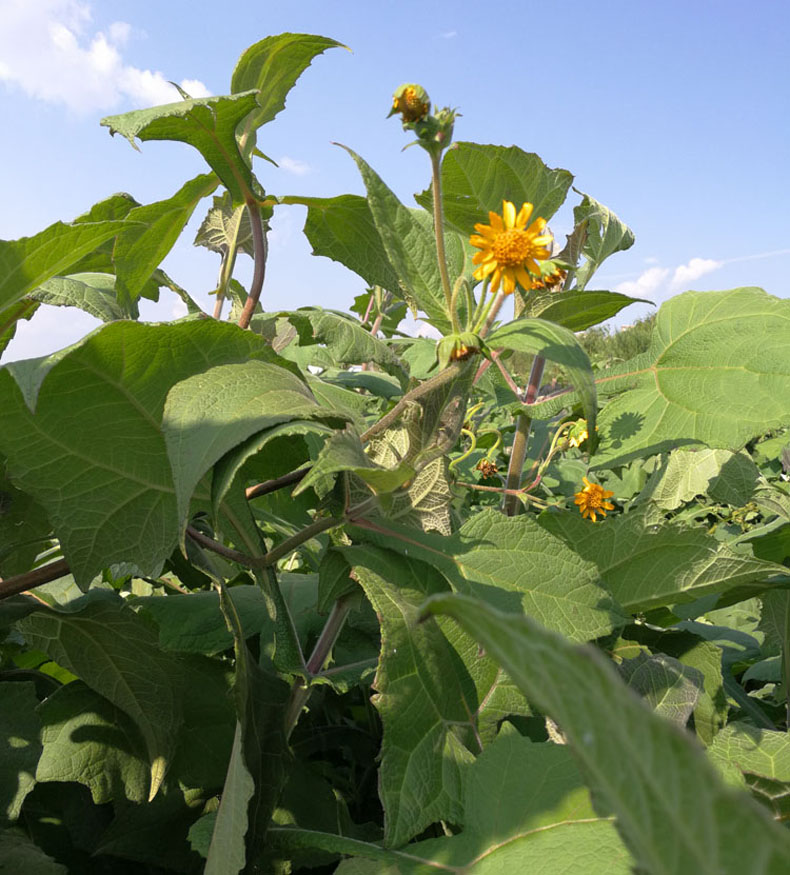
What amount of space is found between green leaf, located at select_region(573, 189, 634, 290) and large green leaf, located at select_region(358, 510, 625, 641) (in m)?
0.51

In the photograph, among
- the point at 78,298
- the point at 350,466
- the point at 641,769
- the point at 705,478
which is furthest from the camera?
the point at 705,478

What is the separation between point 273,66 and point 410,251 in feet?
1.19

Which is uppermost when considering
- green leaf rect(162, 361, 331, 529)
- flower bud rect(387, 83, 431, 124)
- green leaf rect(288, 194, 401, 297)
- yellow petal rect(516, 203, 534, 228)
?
flower bud rect(387, 83, 431, 124)

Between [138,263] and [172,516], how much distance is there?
1.13 feet

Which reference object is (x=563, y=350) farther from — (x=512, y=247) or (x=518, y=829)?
(x=518, y=829)

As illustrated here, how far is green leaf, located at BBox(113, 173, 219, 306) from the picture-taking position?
90 centimetres

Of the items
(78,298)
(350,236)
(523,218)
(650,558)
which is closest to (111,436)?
(78,298)

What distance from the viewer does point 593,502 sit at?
5.39 ft

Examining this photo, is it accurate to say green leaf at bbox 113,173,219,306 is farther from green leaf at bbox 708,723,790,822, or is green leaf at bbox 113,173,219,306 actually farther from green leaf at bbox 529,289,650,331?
green leaf at bbox 708,723,790,822

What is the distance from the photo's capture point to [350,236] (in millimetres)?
933

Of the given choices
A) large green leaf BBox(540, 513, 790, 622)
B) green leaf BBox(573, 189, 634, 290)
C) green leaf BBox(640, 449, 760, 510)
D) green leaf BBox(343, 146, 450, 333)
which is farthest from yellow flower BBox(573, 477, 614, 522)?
green leaf BBox(343, 146, 450, 333)

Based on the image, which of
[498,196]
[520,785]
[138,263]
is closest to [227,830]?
[520,785]

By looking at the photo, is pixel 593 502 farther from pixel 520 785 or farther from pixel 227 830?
pixel 227 830

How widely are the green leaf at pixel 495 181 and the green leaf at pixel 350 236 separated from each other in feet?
0.38
